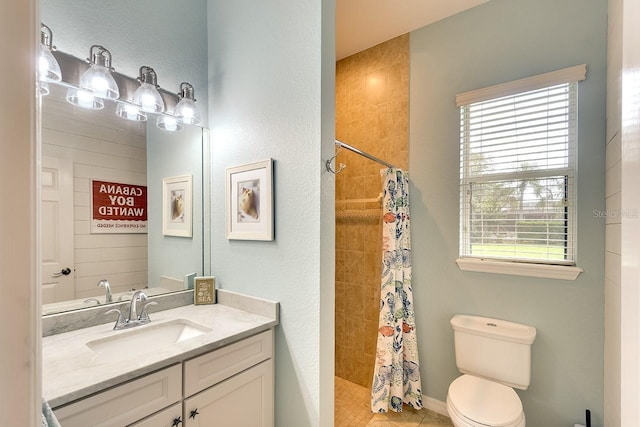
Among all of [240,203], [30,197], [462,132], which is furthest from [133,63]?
[462,132]

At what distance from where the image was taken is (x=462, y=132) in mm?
2080

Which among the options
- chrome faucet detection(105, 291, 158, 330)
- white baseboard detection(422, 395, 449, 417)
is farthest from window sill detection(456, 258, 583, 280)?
chrome faucet detection(105, 291, 158, 330)

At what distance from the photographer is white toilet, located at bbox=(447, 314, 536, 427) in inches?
58.8

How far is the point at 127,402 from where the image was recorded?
1055mm

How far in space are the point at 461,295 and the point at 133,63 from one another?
2.53 metres

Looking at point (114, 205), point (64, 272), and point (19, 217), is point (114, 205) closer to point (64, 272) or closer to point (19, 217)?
point (64, 272)

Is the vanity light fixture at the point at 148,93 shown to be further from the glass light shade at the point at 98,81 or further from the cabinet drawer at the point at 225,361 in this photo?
the cabinet drawer at the point at 225,361

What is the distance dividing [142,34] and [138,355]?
1.72 metres

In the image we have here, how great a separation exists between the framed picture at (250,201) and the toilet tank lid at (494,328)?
4.52 feet

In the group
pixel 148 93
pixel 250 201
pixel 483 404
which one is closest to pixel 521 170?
pixel 483 404

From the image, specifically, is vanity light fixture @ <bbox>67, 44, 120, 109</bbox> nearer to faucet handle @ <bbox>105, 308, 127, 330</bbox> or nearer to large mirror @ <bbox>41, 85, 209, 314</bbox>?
large mirror @ <bbox>41, 85, 209, 314</bbox>

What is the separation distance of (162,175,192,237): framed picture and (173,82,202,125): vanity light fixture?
0.36 meters

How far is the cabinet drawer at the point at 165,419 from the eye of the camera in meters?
1.09

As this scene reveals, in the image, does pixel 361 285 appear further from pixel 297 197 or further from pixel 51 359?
pixel 51 359
